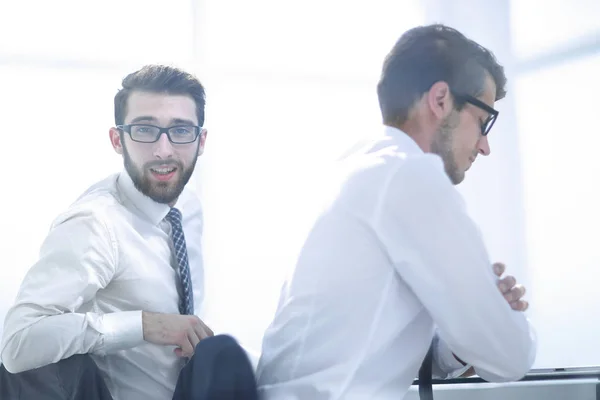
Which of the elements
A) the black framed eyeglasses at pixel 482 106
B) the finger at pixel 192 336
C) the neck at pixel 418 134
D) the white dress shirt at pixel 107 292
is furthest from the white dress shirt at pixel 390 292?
the white dress shirt at pixel 107 292

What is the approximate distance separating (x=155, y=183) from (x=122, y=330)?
1.43ft

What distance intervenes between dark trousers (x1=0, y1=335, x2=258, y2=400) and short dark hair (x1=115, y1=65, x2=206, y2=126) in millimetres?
786

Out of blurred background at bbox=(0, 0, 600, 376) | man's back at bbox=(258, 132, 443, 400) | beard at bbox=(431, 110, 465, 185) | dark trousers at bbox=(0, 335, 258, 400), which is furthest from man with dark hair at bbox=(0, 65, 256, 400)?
beard at bbox=(431, 110, 465, 185)

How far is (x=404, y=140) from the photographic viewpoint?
122 cm

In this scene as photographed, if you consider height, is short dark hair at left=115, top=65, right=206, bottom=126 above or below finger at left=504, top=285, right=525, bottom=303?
above

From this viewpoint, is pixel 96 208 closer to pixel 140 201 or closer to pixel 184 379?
pixel 140 201

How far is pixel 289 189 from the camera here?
2.47 m

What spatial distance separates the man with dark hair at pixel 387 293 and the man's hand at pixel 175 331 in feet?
1.19

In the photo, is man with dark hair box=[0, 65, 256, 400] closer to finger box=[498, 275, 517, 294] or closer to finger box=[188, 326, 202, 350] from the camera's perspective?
finger box=[188, 326, 202, 350]

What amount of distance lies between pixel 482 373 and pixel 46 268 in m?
0.96

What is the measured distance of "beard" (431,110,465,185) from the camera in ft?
4.36

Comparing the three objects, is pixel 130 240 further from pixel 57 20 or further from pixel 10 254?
pixel 57 20

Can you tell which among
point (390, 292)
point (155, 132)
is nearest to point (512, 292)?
point (390, 292)

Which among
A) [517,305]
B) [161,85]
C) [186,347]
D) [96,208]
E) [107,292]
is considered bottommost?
[186,347]
